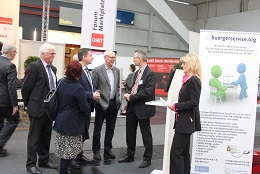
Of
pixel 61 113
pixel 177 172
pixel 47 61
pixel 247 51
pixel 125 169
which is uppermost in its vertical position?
pixel 247 51

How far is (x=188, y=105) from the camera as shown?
2559 mm

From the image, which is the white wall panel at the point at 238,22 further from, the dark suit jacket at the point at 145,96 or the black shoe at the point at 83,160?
the black shoe at the point at 83,160

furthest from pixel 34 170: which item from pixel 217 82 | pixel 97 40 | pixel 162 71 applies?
pixel 162 71

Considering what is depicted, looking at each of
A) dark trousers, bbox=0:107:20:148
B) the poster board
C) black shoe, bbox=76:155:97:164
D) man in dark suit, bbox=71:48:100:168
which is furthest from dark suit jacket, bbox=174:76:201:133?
the poster board

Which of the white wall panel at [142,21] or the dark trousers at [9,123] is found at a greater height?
the white wall panel at [142,21]

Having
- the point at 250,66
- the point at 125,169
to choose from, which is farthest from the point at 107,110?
the point at 250,66

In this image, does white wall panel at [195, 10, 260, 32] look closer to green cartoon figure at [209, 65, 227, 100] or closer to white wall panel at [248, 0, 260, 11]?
white wall panel at [248, 0, 260, 11]

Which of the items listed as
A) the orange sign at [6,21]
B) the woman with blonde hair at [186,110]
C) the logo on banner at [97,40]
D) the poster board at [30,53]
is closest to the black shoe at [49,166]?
the woman with blonde hair at [186,110]

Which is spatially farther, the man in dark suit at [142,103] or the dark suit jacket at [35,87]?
the man in dark suit at [142,103]

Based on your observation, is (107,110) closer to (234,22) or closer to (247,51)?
(247,51)

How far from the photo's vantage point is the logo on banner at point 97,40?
17.5 feet

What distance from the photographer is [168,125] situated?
2.91m

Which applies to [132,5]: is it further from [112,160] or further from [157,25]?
[112,160]

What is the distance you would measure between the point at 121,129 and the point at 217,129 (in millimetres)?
3015
